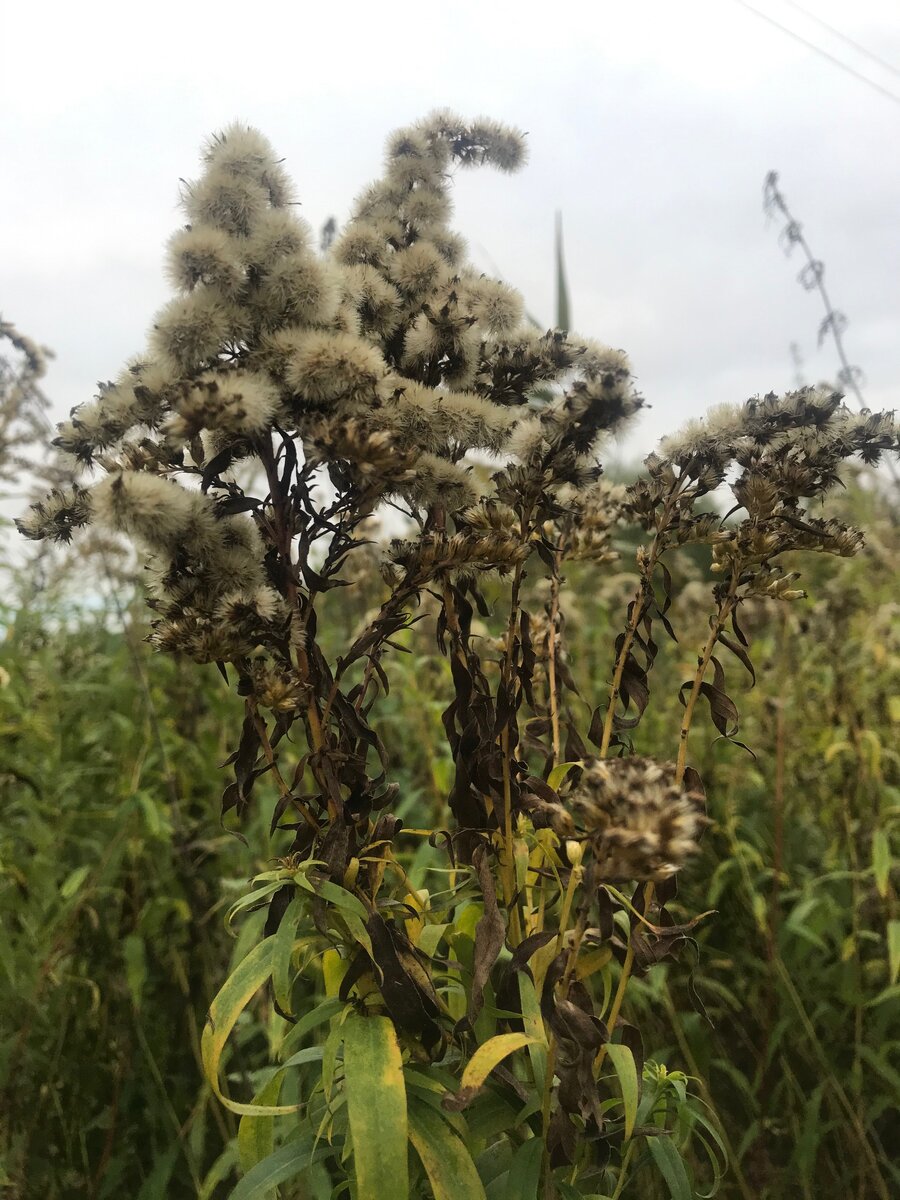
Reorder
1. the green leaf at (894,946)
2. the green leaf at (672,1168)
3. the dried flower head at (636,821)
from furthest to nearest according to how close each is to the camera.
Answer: the green leaf at (894,946) → the green leaf at (672,1168) → the dried flower head at (636,821)

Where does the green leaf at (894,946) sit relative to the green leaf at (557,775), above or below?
below

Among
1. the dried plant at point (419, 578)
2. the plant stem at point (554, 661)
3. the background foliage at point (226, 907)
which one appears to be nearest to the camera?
the dried plant at point (419, 578)

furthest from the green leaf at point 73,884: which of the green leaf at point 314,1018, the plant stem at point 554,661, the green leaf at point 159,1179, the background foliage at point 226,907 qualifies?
the plant stem at point 554,661

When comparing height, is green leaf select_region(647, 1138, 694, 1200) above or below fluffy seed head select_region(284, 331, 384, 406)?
below

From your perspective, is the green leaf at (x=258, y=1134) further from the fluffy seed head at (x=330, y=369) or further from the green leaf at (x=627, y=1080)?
the fluffy seed head at (x=330, y=369)

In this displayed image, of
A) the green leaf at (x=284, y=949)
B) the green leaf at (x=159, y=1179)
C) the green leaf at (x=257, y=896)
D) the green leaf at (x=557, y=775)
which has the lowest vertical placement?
the green leaf at (x=159, y=1179)

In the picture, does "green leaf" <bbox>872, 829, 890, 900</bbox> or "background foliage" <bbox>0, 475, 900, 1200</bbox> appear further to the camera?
"background foliage" <bbox>0, 475, 900, 1200</bbox>

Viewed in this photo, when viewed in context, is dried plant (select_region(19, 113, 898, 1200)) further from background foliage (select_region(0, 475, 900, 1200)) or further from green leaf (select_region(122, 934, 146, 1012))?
green leaf (select_region(122, 934, 146, 1012))

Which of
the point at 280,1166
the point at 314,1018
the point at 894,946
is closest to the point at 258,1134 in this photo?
the point at 280,1166

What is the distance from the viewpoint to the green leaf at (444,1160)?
0.69 meters

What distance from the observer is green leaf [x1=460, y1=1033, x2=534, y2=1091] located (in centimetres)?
66

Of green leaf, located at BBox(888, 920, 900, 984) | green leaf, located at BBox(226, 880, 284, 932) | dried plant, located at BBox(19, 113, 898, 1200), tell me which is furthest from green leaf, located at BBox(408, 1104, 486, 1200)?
green leaf, located at BBox(888, 920, 900, 984)

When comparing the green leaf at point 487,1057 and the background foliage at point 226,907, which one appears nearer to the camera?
the green leaf at point 487,1057

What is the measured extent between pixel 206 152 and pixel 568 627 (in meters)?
1.39
